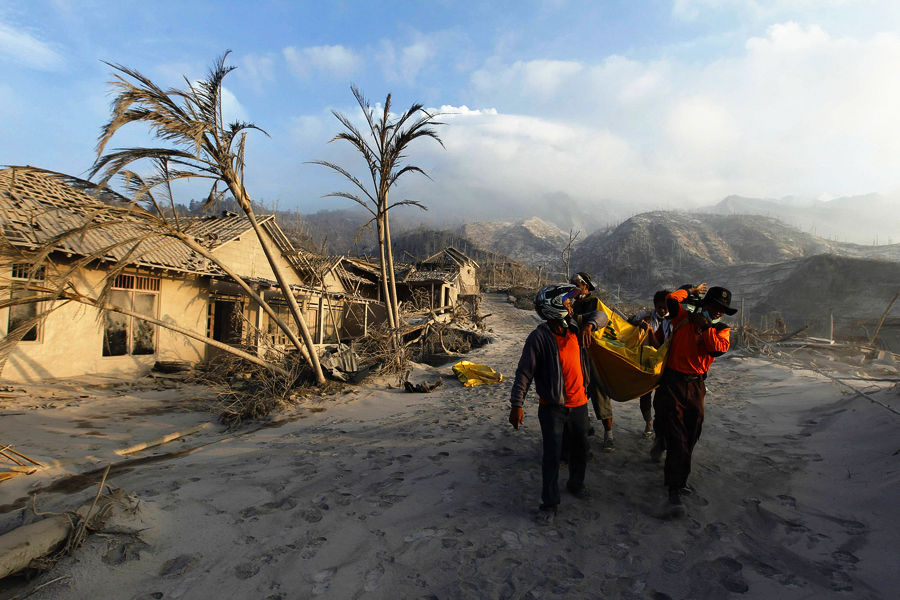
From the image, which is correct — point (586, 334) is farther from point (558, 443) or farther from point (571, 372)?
point (558, 443)

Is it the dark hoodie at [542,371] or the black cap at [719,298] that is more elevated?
the black cap at [719,298]

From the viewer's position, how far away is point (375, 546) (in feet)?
8.91

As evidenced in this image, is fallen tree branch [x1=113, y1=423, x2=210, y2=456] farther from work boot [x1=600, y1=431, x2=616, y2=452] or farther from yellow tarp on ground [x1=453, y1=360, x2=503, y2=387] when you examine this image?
work boot [x1=600, y1=431, x2=616, y2=452]

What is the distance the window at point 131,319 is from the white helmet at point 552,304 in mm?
10428

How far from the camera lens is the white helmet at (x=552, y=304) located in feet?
10.6

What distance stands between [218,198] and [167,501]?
421 cm

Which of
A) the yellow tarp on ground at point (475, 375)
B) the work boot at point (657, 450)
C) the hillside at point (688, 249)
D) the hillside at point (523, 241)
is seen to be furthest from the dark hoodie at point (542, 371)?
the hillside at point (523, 241)

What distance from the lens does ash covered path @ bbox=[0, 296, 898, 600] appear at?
7.66 ft

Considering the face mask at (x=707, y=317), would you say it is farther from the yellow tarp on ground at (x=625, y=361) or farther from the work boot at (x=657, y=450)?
the work boot at (x=657, y=450)

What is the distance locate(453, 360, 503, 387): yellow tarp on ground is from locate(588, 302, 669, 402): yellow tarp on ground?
4125 mm

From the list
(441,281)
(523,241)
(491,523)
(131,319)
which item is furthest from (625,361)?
(523,241)

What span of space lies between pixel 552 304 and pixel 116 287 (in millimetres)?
10790

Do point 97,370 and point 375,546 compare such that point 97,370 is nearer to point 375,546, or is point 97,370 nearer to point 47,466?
point 47,466

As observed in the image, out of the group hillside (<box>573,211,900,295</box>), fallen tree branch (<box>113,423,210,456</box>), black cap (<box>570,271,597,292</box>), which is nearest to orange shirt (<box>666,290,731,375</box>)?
black cap (<box>570,271,597,292</box>)
